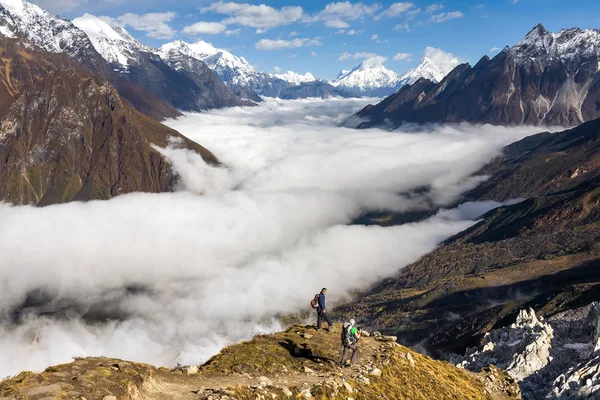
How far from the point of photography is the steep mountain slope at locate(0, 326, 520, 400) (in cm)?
2927

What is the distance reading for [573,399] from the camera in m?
62.1

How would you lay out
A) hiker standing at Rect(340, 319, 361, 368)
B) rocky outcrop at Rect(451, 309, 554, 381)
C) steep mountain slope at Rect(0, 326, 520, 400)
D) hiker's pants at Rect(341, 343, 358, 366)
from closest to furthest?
steep mountain slope at Rect(0, 326, 520, 400)
hiker standing at Rect(340, 319, 361, 368)
hiker's pants at Rect(341, 343, 358, 366)
rocky outcrop at Rect(451, 309, 554, 381)

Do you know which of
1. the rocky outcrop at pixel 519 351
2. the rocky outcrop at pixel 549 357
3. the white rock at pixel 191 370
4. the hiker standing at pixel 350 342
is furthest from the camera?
the rocky outcrop at pixel 519 351

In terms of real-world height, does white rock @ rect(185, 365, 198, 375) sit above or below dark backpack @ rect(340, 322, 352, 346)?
below

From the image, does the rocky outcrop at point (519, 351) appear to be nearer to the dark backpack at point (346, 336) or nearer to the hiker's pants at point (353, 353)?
the hiker's pants at point (353, 353)

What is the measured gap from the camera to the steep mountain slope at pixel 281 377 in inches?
1152

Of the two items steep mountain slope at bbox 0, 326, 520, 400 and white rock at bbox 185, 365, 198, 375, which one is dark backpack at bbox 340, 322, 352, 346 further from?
white rock at bbox 185, 365, 198, 375

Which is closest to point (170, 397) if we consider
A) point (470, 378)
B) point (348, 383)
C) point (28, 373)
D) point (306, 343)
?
point (28, 373)

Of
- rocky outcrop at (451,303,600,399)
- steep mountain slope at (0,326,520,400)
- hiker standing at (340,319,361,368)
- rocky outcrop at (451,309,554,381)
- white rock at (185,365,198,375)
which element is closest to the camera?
steep mountain slope at (0,326,520,400)

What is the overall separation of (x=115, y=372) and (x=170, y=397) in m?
4.39

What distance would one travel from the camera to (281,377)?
38312 mm

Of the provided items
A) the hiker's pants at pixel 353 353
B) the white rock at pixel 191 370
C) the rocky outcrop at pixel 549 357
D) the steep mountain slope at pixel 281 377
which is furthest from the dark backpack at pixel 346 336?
the rocky outcrop at pixel 549 357

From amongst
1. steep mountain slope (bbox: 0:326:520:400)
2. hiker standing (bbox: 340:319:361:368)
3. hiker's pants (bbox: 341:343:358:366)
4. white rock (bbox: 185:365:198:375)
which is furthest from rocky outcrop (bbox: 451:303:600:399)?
white rock (bbox: 185:365:198:375)

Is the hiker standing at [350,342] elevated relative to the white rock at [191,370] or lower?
elevated
